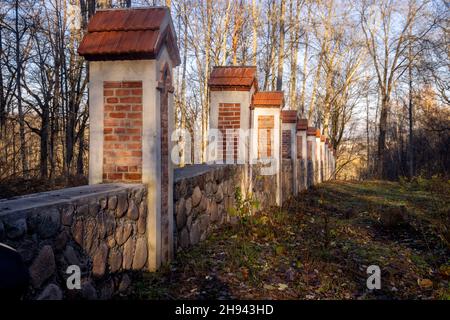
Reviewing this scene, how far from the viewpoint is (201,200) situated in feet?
18.1

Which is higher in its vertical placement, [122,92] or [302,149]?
[122,92]

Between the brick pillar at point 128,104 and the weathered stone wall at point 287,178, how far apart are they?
A: 723 cm

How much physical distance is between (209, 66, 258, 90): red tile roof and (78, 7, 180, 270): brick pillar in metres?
3.20

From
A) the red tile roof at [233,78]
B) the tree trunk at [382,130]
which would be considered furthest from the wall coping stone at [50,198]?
the tree trunk at [382,130]

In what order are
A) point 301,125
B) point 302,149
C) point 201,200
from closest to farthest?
point 201,200 → point 301,125 → point 302,149

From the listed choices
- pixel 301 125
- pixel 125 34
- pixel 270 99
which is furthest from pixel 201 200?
pixel 301 125

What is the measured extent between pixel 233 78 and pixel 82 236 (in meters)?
5.00

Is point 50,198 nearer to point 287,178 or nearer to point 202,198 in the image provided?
point 202,198

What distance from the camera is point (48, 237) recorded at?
2.41m

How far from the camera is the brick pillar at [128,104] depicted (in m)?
3.81

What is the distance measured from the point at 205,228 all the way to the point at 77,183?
16.5 ft

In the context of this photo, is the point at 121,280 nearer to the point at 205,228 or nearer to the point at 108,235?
the point at 108,235
